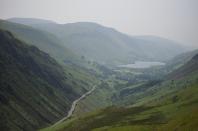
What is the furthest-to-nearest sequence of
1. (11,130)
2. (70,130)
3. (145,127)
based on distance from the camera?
(11,130), (70,130), (145,127)

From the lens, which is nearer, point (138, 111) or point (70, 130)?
point (70, 130)

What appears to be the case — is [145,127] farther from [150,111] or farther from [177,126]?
[150,111]

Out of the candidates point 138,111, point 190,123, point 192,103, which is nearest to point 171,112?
point 192,103

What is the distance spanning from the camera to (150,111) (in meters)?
190

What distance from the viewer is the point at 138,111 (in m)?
200

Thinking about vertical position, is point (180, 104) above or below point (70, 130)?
above

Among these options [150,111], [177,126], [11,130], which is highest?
[177,126]

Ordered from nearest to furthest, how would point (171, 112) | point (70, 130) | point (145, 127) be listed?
1. point (145, 127)
2. point (171, 112)
3. point (70, 130)

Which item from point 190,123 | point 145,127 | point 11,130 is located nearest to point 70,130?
point 11,130

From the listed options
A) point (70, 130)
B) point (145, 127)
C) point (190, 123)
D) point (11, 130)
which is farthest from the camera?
point (11, 130)

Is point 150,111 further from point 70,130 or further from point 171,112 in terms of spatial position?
point 70,130

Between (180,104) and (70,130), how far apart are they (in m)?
64.9

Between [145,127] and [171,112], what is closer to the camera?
[145,127]

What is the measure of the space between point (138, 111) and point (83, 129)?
38.6m
